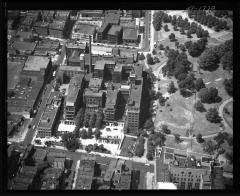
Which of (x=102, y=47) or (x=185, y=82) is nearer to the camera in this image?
(x=185, y=82)

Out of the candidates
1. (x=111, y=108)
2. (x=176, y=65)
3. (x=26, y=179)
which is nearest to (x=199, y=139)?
(x=111, y=108)

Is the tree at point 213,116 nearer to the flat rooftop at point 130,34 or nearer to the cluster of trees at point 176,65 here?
the cluster of trees at point 176,65

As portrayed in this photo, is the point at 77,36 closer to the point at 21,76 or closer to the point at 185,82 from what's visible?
the point at 21,76

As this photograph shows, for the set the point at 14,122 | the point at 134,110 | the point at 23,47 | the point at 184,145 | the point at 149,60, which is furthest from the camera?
the point at 23,47

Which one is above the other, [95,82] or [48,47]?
[48,47]

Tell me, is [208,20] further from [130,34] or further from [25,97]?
[25,97]

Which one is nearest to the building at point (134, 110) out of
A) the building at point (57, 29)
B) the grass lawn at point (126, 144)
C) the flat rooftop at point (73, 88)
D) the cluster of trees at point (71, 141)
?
the grass lawn at point (126, 144)
